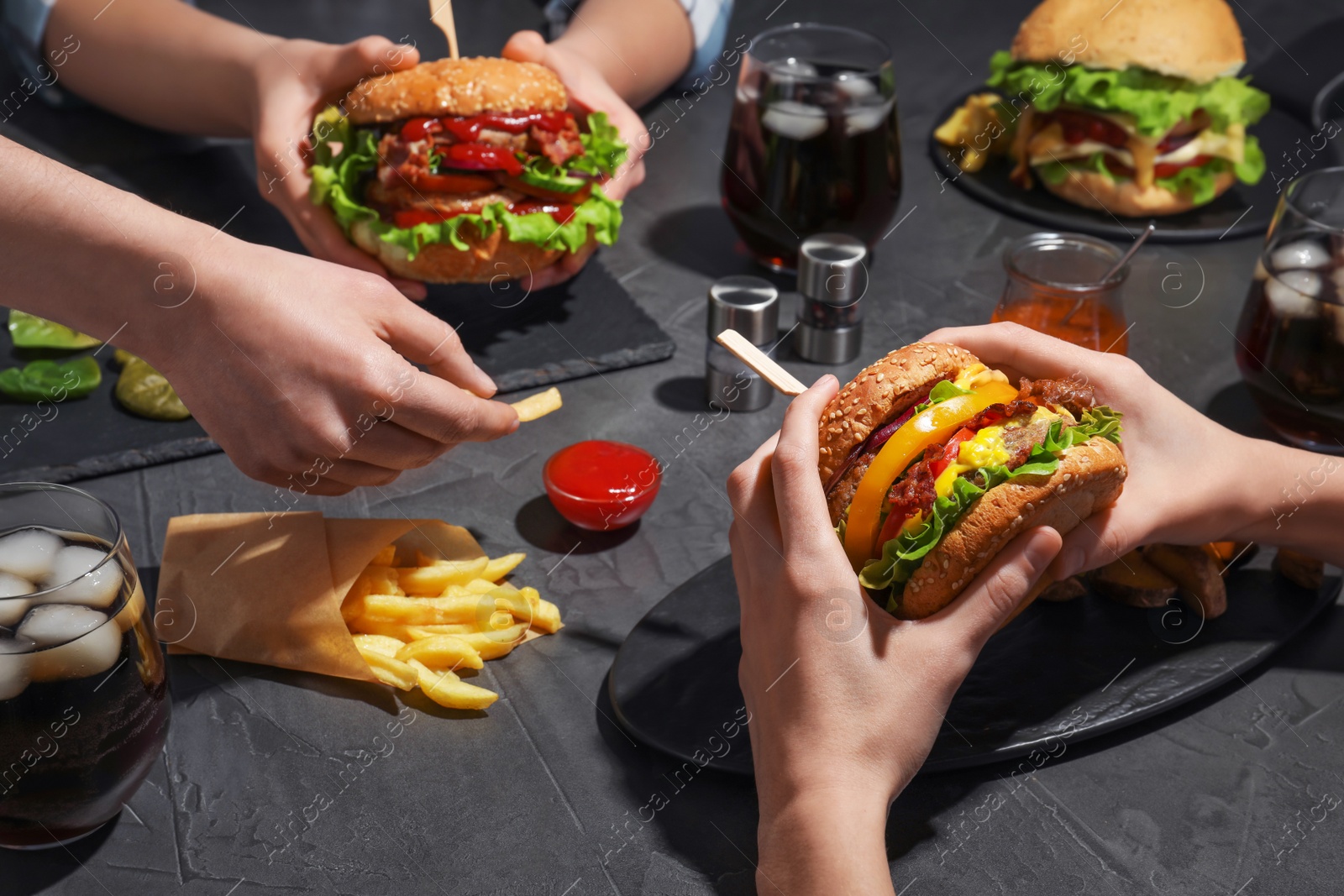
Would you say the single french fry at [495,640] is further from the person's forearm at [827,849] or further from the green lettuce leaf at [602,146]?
the green lettuce leaf at [602,146]

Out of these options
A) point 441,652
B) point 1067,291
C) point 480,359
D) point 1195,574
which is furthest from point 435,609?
point 1067,291

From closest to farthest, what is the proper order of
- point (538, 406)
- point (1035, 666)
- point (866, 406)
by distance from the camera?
1. point (866, 406)
2. point (1035, 666)
3. point (538, 406)

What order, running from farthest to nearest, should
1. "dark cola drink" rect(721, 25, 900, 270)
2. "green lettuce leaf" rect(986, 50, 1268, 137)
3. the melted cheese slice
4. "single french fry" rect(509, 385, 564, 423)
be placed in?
"green lettuce leaf" rect(986, 50, 1268, 137), "dark cola drink" rect(721, 25, 900, 270), "single french fry" rect(509, 385, 564, 423), the melted cheese slice

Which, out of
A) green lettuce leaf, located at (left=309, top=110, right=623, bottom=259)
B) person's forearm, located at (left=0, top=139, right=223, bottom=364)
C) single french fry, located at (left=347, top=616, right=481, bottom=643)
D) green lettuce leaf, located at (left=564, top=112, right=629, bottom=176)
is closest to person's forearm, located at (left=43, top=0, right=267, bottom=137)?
green lettuce leaf, located at (left=309, top=110, right=623, bottom=259)

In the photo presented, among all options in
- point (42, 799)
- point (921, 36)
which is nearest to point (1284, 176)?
point (921, 36)

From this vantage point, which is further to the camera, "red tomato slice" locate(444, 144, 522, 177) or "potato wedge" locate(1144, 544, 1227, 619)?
"red tomato slice" locate(444, 144, 522, 177)

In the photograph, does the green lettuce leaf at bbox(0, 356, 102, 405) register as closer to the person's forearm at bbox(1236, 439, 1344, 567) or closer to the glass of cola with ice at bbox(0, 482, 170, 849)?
the glass of cola with ice at bbox(0, 482, 170, 849)

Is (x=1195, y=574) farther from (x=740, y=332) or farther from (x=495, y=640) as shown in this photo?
(x=495, y=640)
